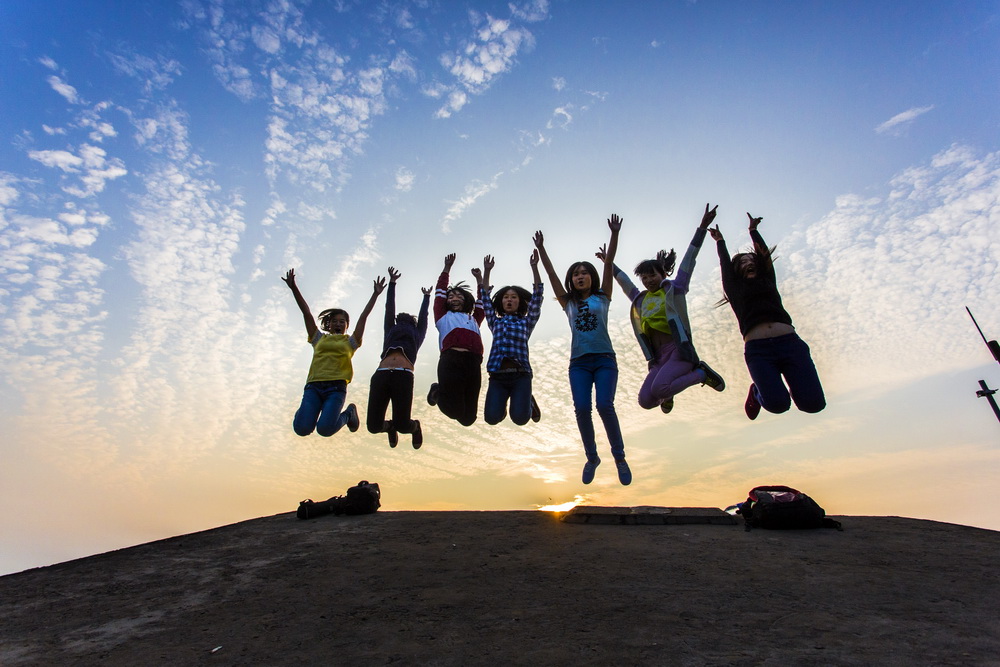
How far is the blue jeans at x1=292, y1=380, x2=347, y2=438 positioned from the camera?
6.58 meters

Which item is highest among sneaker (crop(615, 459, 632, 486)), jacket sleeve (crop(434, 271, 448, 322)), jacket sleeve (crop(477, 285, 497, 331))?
jacket sleeve (crop(434, 271, 448, 322))

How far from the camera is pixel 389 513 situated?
6.93 meters

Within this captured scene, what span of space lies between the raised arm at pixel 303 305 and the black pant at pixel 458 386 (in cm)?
207

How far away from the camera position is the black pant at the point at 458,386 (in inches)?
252

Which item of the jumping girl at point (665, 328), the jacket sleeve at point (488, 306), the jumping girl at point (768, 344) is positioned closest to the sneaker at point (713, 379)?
the jumping girl at point (665, 328)

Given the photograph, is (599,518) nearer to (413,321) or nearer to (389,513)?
(389,513)

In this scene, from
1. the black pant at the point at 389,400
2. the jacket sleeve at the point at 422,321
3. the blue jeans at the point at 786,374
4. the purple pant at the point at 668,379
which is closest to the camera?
the blue jeans at the point at 786,374

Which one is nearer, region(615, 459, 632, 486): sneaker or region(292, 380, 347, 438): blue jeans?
region(615, 459, 632, 486): sneaker

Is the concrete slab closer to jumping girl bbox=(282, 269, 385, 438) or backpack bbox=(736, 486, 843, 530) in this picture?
backpack bbox=(736, 486, 843, 530)

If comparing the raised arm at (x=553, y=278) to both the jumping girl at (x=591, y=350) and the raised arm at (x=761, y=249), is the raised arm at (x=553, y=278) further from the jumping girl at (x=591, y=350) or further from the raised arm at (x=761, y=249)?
the raised arm at (x=761, y=249)

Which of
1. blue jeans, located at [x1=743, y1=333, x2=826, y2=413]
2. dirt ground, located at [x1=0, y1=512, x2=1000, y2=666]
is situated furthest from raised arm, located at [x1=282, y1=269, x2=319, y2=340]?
blue jeans, located at [x1=743, y1=333, x2=826, y2=413]

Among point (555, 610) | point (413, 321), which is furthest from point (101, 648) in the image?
point (413, 321)

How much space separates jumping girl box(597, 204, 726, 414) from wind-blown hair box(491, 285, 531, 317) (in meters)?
1.06

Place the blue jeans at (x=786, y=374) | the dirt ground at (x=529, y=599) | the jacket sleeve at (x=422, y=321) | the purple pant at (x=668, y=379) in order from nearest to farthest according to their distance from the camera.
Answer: the dirt ground at (x=529, y=599) < the blue jeans at (x=786, y=374) < the purple pant at (x=668, y=379) < the jacket sleeve at (x=422, y=321)
